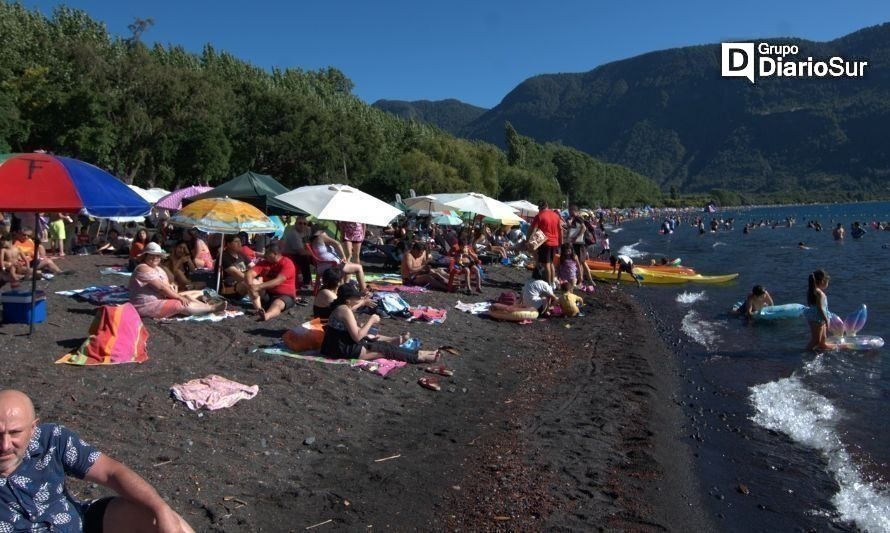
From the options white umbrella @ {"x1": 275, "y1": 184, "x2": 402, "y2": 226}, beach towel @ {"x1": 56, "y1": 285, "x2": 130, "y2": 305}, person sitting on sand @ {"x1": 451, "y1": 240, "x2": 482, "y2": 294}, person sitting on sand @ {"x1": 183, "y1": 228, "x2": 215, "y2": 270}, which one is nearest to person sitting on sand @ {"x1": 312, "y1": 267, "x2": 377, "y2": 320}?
white umbrella @ {"x1": 275, "y1": 184, "x2": 402, "y2": 226}

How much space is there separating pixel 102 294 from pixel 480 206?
32.6ft

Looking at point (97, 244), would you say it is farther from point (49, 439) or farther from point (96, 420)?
point (49, 439)

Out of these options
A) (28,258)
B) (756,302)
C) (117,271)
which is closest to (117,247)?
(117,271)

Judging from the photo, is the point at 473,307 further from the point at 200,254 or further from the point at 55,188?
the point at 55,188

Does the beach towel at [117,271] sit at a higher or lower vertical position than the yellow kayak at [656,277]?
higher

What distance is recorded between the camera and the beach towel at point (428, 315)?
35.7 ft

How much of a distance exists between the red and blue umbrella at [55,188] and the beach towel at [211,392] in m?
2.08

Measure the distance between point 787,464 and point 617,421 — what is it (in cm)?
165

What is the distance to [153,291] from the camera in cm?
903

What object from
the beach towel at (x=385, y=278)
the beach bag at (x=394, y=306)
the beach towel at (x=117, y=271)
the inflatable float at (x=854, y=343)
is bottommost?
the inflatable float at (x=854, y=343)

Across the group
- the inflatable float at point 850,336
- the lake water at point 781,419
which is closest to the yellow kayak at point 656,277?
the lake water at point 781,419

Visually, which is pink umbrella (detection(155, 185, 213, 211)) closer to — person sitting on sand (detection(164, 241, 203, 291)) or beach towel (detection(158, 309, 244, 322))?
person sitting on sand (detection(164, 241, 203, 291))

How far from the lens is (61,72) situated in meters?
31.3

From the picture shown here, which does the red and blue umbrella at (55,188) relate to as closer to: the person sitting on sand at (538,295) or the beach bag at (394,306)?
the beach bag at (394,306)
